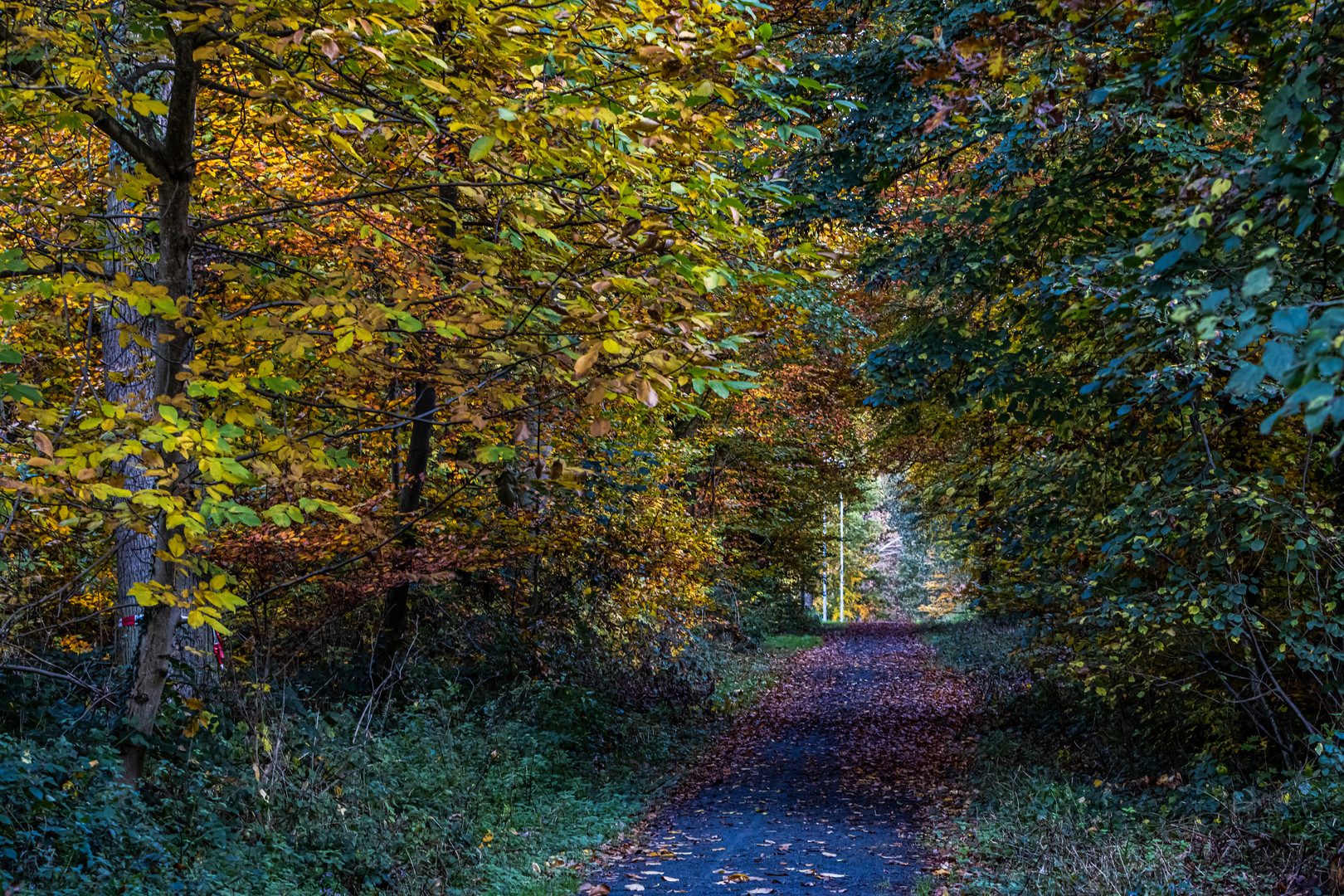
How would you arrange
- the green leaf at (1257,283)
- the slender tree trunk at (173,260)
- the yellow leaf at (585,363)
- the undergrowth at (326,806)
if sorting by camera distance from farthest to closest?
the undergrowth at (326,806) < the slender tree trunk at (173,260) < the yellow leaf at (585,363) < the green leaf at (1257,283)

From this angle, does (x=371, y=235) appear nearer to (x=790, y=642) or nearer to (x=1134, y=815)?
(x=1134, y=815)

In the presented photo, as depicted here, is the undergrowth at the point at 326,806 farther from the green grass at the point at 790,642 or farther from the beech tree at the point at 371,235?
the green grass at the point at 790,642

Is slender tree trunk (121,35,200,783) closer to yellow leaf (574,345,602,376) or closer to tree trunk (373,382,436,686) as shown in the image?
yellow leaf (574,345,602,376)

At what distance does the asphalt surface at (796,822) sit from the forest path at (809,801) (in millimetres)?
16

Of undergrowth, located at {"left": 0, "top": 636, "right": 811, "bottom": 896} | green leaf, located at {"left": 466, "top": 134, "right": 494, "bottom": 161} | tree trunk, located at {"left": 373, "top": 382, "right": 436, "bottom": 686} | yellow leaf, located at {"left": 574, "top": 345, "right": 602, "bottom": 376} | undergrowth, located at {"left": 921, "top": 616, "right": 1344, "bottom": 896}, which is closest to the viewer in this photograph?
yellow leaf, located at {"left": 574, "top": 345, "right": 602, "bottom": 376}

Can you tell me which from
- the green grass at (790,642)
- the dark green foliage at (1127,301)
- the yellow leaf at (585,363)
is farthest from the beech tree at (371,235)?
the green grass at (790,642)

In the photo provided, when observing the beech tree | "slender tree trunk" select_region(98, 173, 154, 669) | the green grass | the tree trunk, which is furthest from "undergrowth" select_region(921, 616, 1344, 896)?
the green grass

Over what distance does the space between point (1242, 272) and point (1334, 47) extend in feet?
3.89

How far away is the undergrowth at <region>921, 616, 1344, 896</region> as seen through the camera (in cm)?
547

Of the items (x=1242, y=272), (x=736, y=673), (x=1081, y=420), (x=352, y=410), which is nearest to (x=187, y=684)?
(x=352, y=410)

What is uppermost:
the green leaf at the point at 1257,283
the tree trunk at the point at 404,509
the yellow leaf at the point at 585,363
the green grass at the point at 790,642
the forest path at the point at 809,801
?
the green leaf at the point at 1257,283

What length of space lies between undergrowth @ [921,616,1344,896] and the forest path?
22.5 inches

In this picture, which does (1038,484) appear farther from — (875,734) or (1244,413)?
(875,734)

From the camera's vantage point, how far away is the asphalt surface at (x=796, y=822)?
700cm
